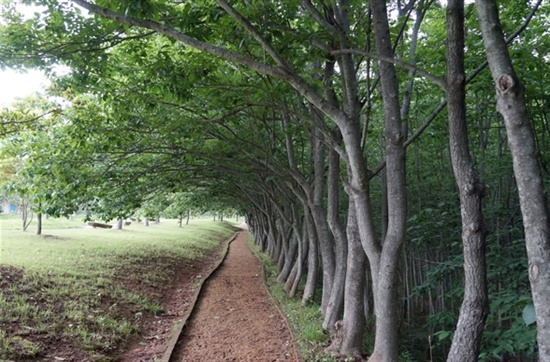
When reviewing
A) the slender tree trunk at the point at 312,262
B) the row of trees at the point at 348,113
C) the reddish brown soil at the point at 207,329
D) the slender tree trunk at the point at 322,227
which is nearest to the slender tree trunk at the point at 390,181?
the row of trees at the point at 348,113

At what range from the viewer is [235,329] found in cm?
701

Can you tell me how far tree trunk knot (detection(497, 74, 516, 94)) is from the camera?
212 centimetres

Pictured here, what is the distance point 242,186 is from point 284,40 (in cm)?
1143

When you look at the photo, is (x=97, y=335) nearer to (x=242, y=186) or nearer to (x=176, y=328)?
(x=176, y=328)

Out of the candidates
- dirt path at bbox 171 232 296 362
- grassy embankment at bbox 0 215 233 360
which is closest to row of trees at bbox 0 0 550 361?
dirt path at bbox 171 232 296 362

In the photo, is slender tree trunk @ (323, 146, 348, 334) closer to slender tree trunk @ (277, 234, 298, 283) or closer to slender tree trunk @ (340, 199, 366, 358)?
slender tree trunk @ (340, 199, 366, 358)

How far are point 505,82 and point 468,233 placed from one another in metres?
1.20

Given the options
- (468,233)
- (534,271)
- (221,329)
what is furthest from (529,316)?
(221,329)

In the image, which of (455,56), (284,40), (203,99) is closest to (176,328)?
(203,99)

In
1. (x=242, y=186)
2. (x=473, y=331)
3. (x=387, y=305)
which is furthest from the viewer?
(x=242, y=186)

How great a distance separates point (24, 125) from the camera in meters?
6.27

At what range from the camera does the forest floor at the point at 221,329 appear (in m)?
5.75

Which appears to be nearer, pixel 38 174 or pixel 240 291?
pixel 38 174

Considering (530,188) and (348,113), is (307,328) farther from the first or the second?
(530,188)
